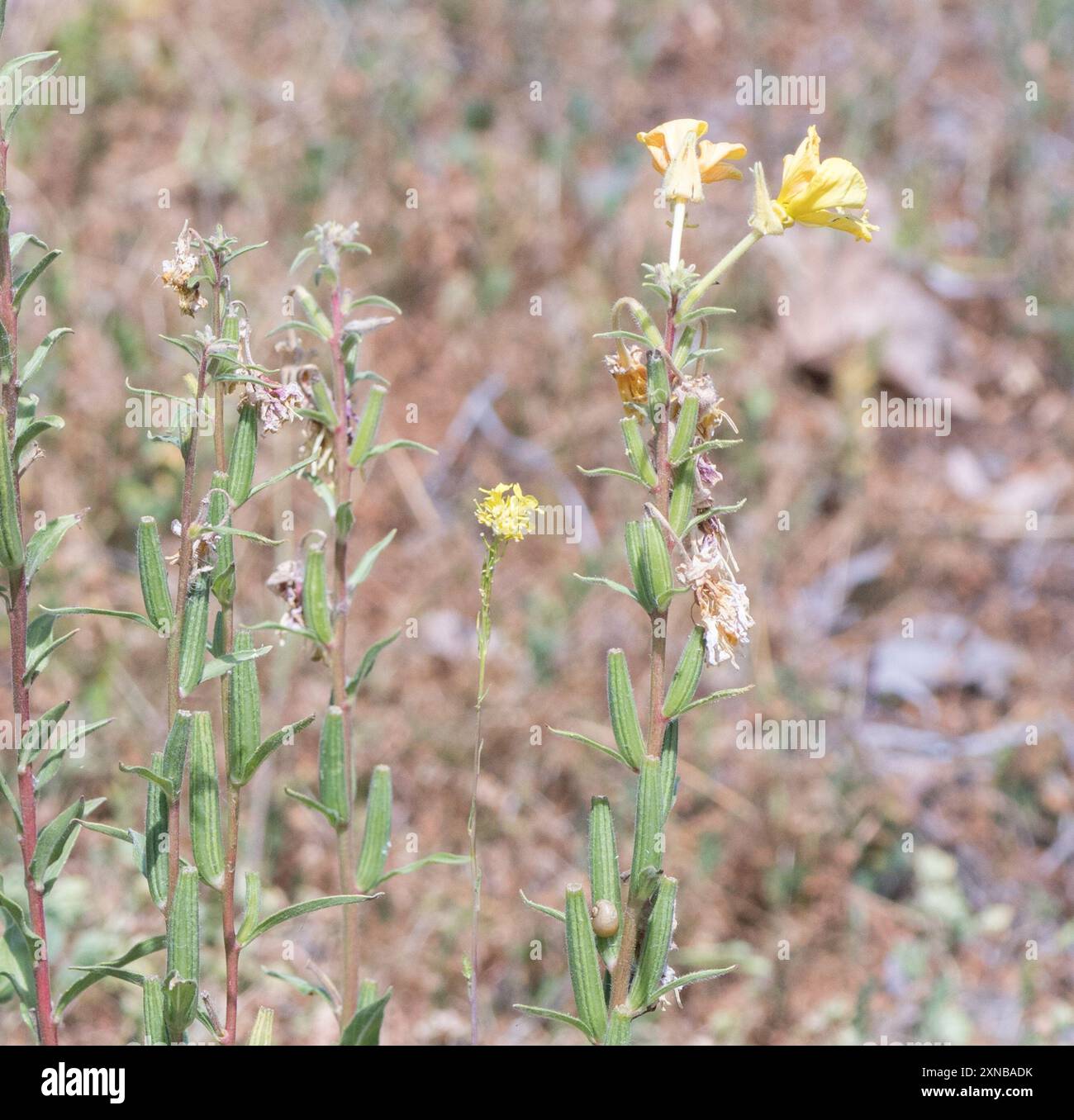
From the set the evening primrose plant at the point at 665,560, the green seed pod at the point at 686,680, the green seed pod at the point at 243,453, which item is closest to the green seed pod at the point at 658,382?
the evening primrose plant at the point at 665,560

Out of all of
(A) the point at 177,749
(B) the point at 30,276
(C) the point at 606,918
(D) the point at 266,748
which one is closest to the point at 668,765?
(C) the point at 606,918

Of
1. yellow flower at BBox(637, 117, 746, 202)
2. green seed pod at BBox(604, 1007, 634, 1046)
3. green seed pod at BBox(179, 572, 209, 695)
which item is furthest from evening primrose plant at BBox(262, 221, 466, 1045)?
yellow flower at BBox(637, 117, 746, 202)

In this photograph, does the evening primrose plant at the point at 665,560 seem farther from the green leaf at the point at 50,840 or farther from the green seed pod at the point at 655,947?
the green leaf at the point at 50,840

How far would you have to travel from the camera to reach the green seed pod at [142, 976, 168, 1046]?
169 centimetres

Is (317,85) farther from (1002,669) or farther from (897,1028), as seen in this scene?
(897,1028)

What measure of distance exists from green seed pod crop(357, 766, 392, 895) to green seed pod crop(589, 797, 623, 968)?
1.01 feet

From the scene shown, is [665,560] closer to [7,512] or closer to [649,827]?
[649,827]

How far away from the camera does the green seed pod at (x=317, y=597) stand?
163 centimetres

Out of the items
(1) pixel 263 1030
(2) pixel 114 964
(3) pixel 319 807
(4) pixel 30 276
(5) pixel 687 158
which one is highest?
(5) pixel 687 158

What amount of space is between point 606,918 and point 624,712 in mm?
305

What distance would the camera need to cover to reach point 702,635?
176cm

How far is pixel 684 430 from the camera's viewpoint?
1.68 metres

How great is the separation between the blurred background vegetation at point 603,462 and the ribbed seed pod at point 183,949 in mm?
1287

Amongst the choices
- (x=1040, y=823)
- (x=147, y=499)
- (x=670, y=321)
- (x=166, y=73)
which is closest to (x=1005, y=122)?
(x=1040, y=823)
